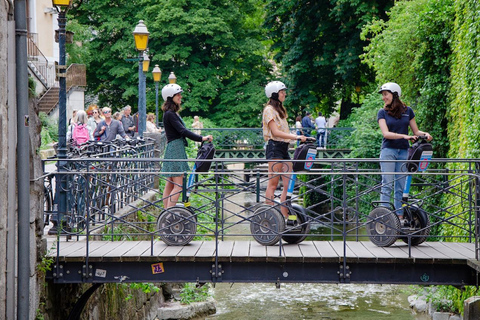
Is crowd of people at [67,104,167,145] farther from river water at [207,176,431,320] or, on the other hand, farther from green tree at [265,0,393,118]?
green tree at [265,0,393,118]

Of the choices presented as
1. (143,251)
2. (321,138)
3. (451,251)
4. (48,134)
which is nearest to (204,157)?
(143,251)

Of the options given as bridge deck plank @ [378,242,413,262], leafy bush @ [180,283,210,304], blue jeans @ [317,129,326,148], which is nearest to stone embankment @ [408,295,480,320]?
bridge deck plank @ [378,242,413,262]

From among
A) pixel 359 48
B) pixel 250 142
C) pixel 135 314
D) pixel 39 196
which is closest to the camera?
pixel 39 196

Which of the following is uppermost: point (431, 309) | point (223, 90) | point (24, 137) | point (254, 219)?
point (223, 90)

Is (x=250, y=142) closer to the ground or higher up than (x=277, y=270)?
higher up

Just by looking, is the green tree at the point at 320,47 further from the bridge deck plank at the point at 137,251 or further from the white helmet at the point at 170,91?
the bridge deck plank at the point at 137,251

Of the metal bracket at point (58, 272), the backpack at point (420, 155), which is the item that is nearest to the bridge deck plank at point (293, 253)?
the backpack at point (420, 155)

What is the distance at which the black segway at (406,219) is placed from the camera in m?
8.73

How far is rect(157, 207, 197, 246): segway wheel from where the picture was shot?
29.3 ft

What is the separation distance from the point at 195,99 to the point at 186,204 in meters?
26.5

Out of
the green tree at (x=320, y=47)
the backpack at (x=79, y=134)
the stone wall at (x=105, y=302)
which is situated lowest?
the stone wall at (x=105, y=302)

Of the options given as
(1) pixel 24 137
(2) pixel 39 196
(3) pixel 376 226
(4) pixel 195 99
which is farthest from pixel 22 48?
(4) pixel 195 99

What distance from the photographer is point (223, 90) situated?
36.8 metres

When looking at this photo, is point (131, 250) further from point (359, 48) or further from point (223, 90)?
point (223, 90)
